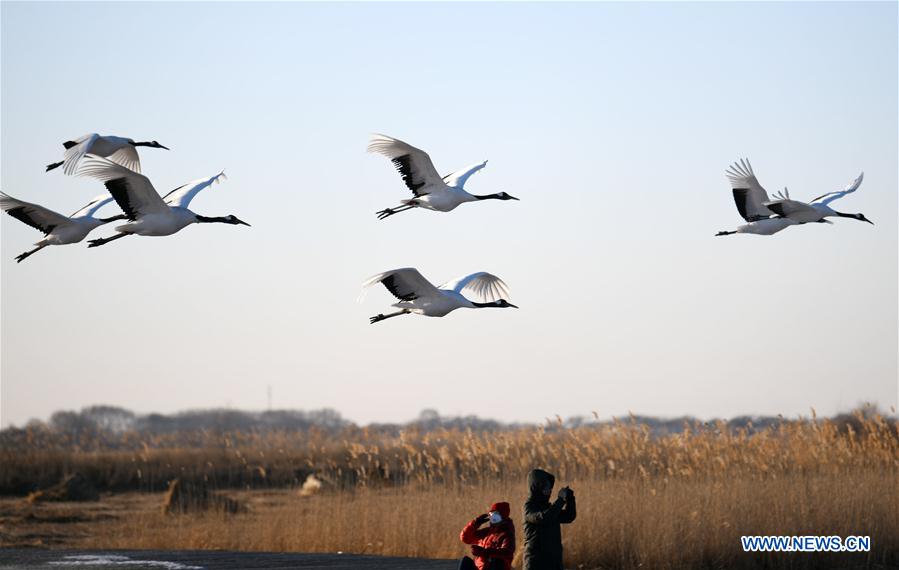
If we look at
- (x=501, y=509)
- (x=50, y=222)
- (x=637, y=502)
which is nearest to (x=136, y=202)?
(x=50, y=222)

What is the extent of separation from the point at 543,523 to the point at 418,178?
685cm

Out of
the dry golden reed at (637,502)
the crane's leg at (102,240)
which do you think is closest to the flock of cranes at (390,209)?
the crane's leg at (102,240)

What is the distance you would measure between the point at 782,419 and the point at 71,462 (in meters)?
19.7

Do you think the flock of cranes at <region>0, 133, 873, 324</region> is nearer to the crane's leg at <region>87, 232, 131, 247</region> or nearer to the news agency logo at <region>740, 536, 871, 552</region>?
the crane's leg at <region>87, 232, 131, 247</region>

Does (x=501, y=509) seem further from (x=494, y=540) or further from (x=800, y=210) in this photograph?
(x=800, y=210)

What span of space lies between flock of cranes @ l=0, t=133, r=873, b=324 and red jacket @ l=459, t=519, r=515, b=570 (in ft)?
14.3

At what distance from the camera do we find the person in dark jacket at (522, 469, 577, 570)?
9555 mm

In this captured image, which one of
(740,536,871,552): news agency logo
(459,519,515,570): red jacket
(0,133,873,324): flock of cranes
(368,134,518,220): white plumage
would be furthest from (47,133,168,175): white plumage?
(740,536,871,552): news agency logo

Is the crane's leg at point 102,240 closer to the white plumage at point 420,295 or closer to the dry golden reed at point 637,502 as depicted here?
the white plumage at point 420,295

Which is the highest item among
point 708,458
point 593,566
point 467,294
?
point 467,294

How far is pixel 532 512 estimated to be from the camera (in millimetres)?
9633

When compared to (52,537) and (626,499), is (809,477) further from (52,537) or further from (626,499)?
(52,537)

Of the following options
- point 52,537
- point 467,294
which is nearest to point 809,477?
point 467,294

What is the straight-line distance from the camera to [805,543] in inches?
635
